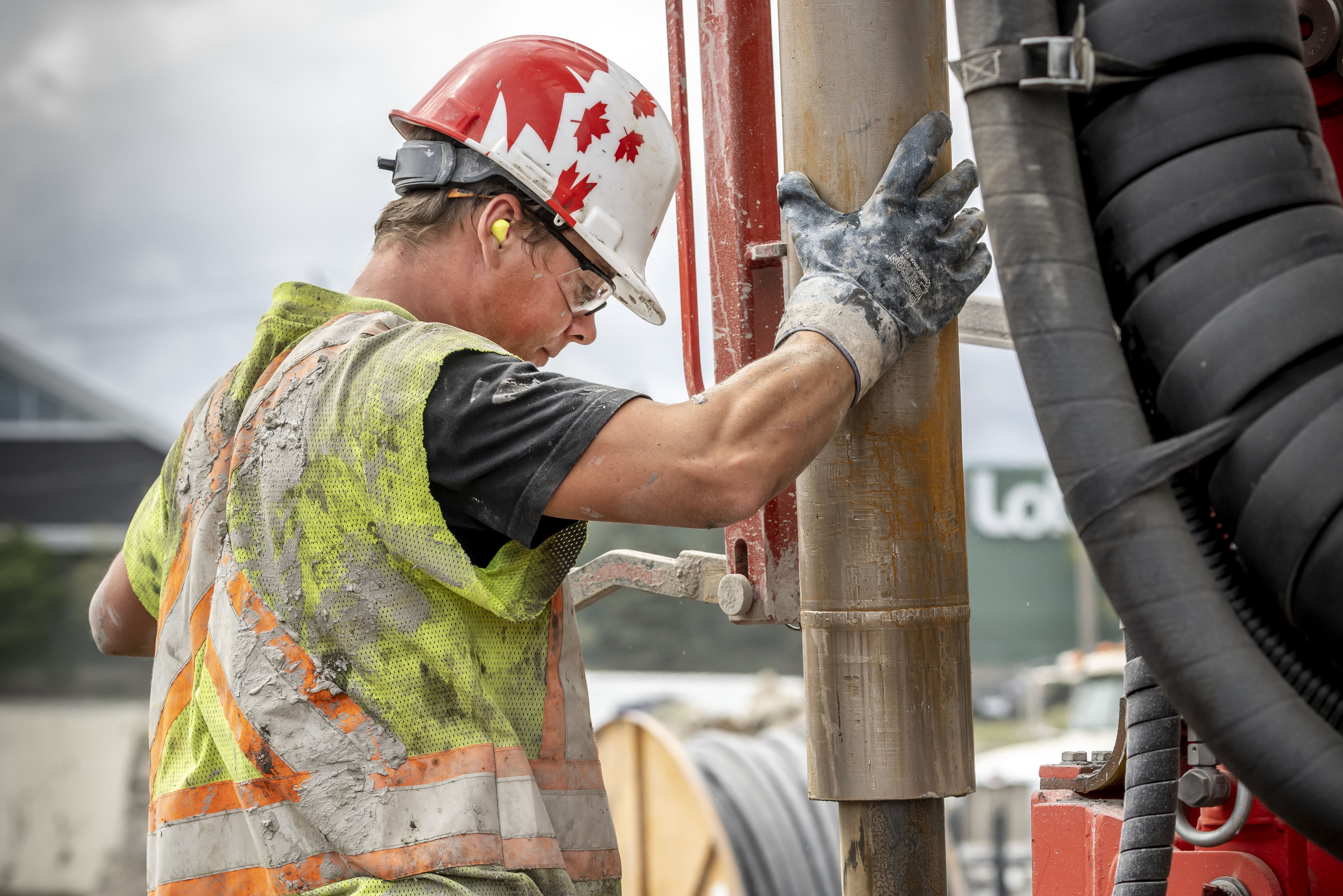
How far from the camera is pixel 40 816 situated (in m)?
18.9

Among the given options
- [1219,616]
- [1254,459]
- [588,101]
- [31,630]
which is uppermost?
[588,101]

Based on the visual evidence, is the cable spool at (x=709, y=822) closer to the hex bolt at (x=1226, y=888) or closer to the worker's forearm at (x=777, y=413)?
the hex bolt at (x=1226, y=888)

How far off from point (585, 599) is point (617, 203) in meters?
1.11

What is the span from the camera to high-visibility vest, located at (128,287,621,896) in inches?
74.3

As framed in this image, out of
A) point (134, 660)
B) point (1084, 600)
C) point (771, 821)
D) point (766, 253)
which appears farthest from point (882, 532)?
point (134, 660)

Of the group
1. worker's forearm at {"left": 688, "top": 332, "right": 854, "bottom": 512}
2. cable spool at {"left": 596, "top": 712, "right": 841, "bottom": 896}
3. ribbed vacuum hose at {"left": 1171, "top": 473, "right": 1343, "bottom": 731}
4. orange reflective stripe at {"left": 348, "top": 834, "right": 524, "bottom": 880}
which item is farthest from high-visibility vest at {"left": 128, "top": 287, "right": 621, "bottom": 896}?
cable spool at {"left": 596, "top": 712, "right": 841, "bottom": 896}

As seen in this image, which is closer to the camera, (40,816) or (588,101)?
(588,101)

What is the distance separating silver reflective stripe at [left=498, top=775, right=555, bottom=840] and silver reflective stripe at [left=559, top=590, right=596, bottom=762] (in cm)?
15

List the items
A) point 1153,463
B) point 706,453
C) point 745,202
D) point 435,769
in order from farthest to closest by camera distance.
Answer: point 745,202 < point 435,769 < point 706,453 < point 1153,463

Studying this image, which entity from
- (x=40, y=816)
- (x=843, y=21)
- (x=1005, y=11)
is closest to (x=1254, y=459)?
(x=1005, y=11)

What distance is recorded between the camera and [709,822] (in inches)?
240

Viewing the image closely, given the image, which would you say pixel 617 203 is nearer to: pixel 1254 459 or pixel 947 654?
pixel 947 654

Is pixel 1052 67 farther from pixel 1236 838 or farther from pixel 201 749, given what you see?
pixel 201 749

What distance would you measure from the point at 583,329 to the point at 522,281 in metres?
0.19
